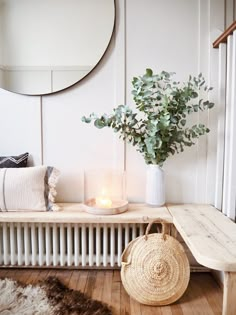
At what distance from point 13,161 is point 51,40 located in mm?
858

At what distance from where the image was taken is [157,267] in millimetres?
1477

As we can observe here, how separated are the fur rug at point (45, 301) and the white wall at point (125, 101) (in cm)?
60

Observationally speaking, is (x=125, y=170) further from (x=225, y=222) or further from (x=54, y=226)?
(x=225, y=222)

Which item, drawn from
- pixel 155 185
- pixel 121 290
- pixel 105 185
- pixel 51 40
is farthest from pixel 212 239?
pixel 51 40

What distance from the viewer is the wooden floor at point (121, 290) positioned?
1446mm

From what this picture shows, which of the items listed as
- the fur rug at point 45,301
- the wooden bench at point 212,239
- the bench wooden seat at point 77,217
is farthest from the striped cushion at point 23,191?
the wooden bench at point 212,239

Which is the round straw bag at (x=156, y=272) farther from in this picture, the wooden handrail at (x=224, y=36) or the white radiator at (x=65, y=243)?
the wooden handrail at (x=224, y=36)

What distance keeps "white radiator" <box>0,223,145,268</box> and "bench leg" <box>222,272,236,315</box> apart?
0.75m

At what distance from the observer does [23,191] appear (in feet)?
5.49

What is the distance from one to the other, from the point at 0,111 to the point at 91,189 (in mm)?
849

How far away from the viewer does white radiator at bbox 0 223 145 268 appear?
1787 millimetres

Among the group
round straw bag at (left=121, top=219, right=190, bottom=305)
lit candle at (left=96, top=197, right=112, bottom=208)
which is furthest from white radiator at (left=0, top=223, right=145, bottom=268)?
round straw bag at (left=121, top=219, right=190, bottom=305)

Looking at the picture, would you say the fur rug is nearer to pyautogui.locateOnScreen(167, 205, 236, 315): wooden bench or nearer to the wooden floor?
the wooden floor

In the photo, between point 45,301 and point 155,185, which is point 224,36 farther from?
point 45,301
